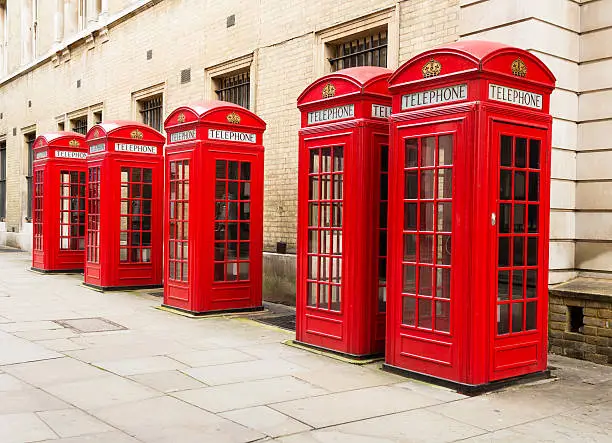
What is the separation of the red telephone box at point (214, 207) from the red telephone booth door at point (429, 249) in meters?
3.73

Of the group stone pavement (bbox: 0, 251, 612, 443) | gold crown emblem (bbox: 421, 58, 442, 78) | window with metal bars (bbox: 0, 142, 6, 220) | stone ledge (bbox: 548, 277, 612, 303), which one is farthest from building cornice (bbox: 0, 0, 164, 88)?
stone ledge (bbox: 548, 277, 612, 303)

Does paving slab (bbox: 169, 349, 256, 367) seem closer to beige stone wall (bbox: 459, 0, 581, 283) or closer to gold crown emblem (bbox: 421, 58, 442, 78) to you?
gold crown emblem (bbox: 421, 58, 442, 78)

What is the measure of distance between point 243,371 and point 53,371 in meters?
1.69

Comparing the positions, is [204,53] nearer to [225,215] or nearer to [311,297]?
[225,215]

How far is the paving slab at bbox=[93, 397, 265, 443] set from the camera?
445 centimetres

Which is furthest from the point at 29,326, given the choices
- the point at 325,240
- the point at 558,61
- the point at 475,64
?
the point at 558,61

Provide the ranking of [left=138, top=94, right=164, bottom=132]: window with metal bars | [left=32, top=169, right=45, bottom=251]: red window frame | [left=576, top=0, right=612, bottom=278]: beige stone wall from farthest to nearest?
[left=138, top=94, right=164, bottom=132]: window with metal bars → [left=32, top=169, right=45, bottom=251]: red window frame → [left=576, top=0, right=612, bottom=278]: beige stone wall

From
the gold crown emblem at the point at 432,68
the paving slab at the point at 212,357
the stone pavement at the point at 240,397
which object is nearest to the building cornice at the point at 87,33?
the stone pavement at the point at 240,397

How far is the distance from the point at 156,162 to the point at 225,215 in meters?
3.16

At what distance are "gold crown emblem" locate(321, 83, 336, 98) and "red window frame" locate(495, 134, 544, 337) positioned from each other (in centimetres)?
195

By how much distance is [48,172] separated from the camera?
14.7m

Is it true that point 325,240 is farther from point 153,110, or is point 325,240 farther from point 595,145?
point 153,110

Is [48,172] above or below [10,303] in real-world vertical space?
above

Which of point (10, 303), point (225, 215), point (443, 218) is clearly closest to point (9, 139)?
point (10, 303)
